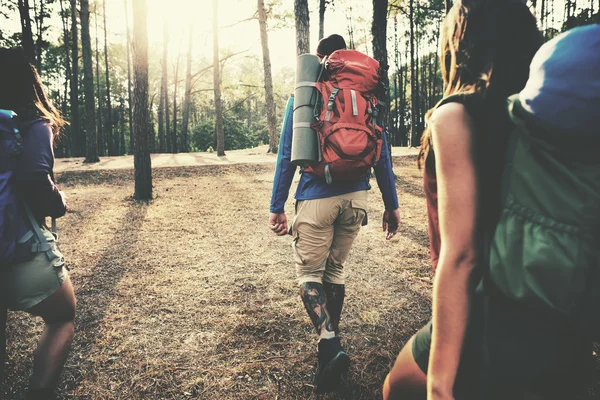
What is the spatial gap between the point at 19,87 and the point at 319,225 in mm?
1811

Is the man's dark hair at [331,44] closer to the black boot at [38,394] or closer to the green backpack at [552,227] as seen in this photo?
the green backpack at [552,227]

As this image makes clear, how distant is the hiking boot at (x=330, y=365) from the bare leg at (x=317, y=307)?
62 mm

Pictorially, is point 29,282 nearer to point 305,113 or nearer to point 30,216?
point 30,216

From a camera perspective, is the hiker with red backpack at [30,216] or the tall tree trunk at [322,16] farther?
the tall tree trunk at [322,16]

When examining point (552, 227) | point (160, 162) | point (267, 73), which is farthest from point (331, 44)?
point (267, 73)

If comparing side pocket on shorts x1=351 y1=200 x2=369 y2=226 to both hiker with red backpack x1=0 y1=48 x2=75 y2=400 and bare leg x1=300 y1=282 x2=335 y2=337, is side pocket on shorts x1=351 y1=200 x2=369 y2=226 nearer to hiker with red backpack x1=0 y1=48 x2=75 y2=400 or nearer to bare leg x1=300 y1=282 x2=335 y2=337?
bare leg x1=300 y1=282 x2=335 y2=337

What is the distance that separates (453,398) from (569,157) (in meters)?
0.66

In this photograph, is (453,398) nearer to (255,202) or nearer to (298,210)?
(298,210)

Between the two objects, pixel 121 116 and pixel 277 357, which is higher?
pixel 121 116

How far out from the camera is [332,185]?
2.43 metres

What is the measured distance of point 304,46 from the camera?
8992 mm

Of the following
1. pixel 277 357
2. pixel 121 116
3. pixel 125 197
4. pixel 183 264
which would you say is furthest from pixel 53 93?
pixel 277 357

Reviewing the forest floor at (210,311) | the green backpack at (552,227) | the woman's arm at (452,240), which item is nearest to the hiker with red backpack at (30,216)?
the forest floor at (210,311)

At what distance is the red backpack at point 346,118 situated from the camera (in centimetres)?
231
